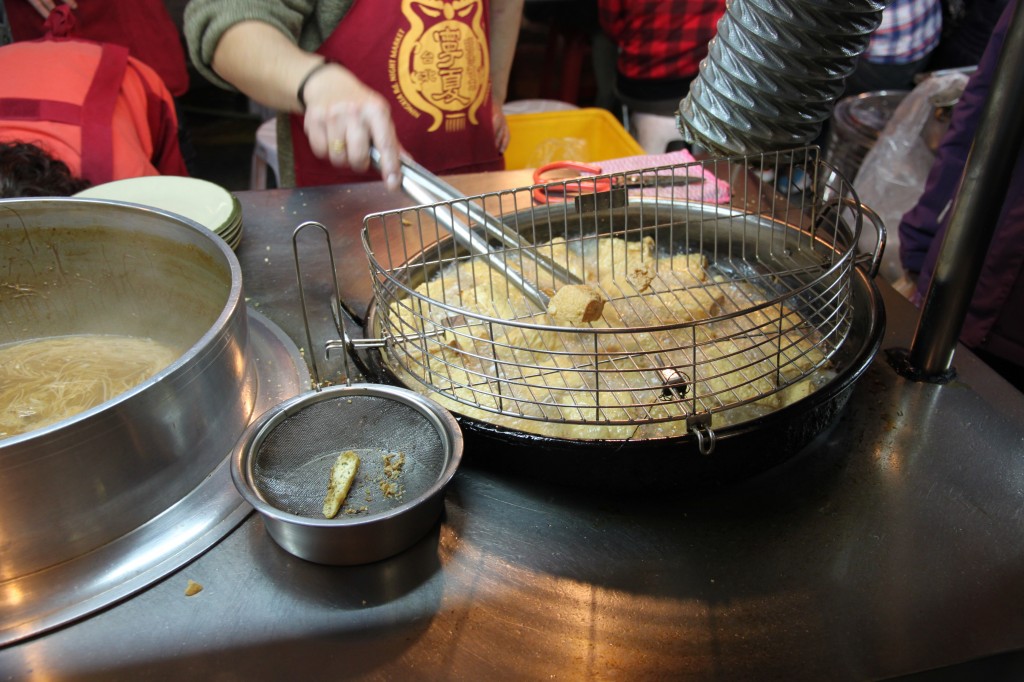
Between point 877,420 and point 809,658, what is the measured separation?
0.54 metres

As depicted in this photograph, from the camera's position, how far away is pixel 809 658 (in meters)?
0.96

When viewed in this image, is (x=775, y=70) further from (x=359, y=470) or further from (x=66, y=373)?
(x=66, y=373)

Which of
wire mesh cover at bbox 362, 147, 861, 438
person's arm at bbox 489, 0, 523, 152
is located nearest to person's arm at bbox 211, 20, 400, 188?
wire mesh cover at bbox 362, 147, 861, 438

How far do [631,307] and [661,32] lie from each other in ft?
9.86

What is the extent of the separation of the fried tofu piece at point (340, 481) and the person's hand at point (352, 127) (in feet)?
2.27

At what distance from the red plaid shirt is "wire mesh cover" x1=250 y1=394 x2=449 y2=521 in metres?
3.35

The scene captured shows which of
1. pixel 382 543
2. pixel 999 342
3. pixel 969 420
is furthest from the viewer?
pixel 999 342

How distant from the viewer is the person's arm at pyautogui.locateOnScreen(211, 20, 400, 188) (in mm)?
1654

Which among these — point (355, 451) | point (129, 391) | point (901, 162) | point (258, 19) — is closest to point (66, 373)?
point (129, 391)

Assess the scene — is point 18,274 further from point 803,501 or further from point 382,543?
point 803,501

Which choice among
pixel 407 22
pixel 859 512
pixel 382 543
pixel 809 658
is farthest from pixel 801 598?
Result: pixel 407 22

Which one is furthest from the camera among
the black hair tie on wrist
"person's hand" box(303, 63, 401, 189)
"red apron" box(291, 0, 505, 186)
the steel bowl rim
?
"red apron" box(291, 0, 505, 186)

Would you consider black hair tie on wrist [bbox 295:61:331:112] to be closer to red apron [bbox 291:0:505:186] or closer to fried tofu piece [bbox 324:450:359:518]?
red apron [bbox 291:0:505:186]

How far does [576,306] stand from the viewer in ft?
4.24
